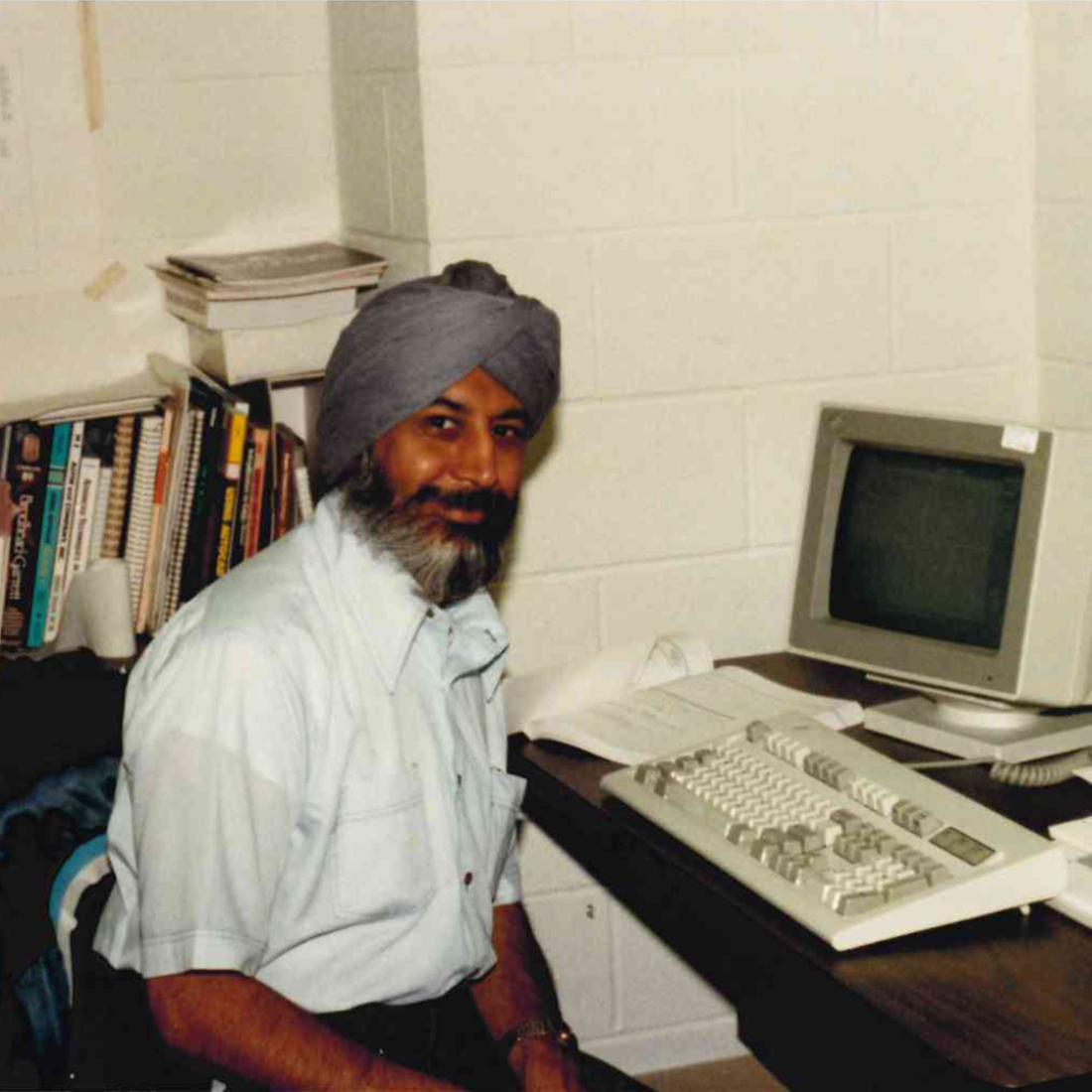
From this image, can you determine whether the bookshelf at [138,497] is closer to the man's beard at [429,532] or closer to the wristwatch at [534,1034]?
the man's beard at [429,532]

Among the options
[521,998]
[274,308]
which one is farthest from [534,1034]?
[274,308]

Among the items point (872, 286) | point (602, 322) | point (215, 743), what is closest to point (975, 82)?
point (872, 286)

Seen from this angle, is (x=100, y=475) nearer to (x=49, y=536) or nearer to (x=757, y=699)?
(x=49, y=536)

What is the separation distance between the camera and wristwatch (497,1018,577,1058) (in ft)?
6.23

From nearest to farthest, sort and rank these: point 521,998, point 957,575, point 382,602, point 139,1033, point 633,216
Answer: point 139,1033, point 382,602, point 521,998, point 957,575, point 633,216

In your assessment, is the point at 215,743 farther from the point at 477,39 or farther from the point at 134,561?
the point at 477,39

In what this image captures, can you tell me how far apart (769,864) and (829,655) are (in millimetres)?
616

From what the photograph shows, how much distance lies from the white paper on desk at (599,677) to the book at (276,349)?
1.73 ft

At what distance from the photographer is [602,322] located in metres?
2.39

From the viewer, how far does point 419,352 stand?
1838 millimetres

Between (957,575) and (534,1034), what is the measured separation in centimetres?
71

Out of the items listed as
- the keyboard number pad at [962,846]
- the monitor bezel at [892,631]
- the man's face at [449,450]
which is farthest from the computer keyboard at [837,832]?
the man's face at [449,450]

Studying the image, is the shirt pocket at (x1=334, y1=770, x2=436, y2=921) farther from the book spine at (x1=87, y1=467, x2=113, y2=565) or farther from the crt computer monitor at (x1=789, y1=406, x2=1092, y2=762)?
the book spine at (x1=87, y1=467, x2=113, y2=565)

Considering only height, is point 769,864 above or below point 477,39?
below
